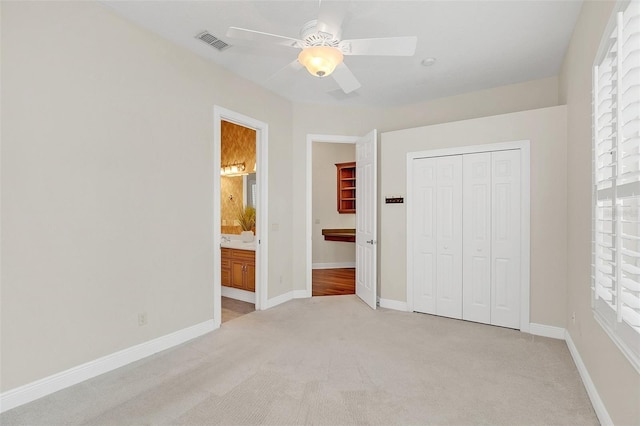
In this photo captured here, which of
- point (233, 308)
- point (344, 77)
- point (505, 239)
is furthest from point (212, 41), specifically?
point (505, 239)

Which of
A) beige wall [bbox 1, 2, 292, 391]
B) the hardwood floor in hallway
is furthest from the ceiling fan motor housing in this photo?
the hardwood floor in hallway

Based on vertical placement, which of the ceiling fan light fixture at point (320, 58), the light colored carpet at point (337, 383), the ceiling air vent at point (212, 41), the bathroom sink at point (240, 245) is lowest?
the light colored carpet at point (337, 383)

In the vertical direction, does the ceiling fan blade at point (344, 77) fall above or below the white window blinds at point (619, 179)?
above

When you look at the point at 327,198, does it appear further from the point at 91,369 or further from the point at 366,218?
the point at 91,369

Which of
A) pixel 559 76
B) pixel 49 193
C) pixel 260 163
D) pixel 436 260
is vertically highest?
pixel 559 76

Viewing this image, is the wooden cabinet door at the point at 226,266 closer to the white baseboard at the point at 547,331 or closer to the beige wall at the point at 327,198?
the beige wall at the point at 327,198

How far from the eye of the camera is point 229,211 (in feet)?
18.8

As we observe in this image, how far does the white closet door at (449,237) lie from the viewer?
3.99 metres

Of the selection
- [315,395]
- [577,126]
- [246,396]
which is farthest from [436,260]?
[246,396]

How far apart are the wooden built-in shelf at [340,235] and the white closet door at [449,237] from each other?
2.83 meters

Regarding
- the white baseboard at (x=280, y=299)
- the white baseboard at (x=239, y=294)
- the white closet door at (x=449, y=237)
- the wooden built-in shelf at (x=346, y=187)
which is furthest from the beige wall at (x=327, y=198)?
the white closet door at (x=449, y=237)

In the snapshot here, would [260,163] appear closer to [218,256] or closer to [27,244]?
[218,256]

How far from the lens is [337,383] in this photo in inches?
98.0

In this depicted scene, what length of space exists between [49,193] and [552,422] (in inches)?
141
